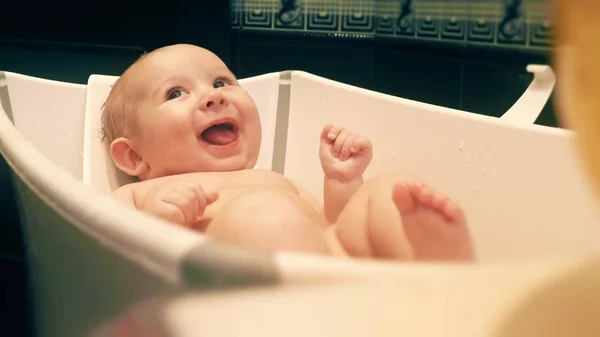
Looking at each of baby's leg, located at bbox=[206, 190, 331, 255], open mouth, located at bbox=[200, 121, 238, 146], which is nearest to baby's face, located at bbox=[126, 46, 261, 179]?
open mouth, located at bbox=[200, 121, 238, 146]

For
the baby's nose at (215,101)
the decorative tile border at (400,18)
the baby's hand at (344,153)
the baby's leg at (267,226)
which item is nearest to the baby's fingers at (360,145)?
the baby's hand at (344,153)

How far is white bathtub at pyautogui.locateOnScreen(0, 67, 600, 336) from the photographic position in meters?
0.31

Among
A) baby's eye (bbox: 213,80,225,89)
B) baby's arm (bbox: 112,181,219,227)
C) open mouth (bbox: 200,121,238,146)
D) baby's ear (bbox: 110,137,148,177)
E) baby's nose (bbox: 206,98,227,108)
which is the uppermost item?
baby's eye (bbox: 213,80,225,89)

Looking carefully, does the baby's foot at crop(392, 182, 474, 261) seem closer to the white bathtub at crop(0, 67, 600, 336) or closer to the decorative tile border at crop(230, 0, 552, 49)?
the white bathtub at crop(0, 67, 600, 336)

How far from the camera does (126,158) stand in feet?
3.04

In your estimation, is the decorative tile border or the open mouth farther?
the decorative tile border

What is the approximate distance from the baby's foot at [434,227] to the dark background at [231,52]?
0.62 m

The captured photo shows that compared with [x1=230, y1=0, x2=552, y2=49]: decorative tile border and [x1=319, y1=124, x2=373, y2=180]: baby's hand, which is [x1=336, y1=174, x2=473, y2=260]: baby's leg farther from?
[x1=230, y1=0, x2=552, y2=49]: decorative tile border

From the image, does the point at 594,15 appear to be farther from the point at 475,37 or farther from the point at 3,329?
the point at 3,329

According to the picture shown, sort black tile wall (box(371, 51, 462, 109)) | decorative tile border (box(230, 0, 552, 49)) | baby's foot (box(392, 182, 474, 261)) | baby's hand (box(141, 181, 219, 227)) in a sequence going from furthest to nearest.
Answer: black tile wall (box(371, 51, 462, 109))
decorative tile border (box(230, 0, 552, 49))
baby's hand (box(141, 181, 219, 227))
baby's foot (box(392, 182, 474, 261))

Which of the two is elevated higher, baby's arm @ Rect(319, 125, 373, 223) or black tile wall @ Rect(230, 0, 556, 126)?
black tile wall @ Rect(230, 0, 556, 126)

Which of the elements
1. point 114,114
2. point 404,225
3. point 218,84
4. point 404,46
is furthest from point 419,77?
point 404,225

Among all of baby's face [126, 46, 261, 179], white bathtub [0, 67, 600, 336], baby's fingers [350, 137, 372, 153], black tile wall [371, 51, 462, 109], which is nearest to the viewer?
white bathtub [0, 67, 600, 336]

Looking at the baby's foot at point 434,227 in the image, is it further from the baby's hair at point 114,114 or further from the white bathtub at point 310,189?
the baby's hair at point 114,114
